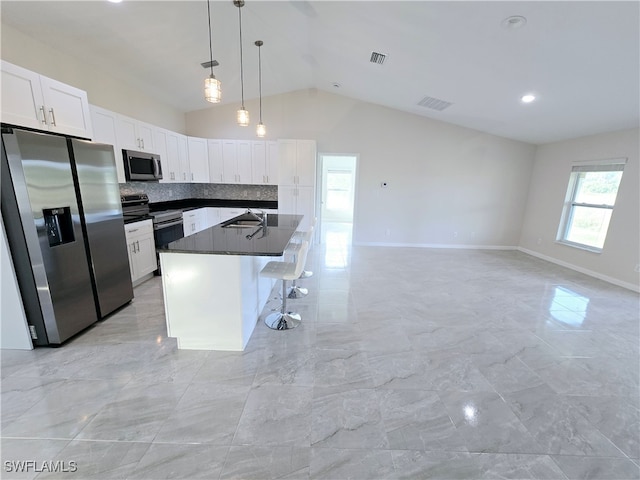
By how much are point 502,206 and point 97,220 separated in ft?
24.1

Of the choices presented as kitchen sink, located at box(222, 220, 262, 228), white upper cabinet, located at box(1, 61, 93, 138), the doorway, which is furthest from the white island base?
the doorway

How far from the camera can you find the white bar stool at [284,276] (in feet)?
8.32

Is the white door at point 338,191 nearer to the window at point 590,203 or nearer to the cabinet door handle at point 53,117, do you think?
the window at point 590,203

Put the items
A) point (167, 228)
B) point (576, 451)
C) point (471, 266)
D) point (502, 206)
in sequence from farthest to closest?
point (502, 206) < point (471, 266) < point (167, 228) < point (576, 451)

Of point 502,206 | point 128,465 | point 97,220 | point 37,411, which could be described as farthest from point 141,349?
point 502,206

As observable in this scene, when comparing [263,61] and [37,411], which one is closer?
[37,411]

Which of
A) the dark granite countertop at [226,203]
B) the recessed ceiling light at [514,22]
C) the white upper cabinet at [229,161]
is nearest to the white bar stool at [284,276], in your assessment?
the recessed ceiling light at [514,22]

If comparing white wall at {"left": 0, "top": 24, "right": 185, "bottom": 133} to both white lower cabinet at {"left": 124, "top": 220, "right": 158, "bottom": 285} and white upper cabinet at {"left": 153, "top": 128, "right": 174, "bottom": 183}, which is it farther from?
white lower cabinet at {"left": 124, "top": 220, "right": 158, "bottom": 285}

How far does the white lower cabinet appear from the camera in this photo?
11.1ft

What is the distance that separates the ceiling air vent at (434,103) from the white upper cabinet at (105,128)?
15.9ft

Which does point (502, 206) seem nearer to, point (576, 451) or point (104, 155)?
point (576, 451)

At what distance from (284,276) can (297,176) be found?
3495mm

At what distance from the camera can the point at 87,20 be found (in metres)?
2.62

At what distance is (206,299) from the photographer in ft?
7.41
